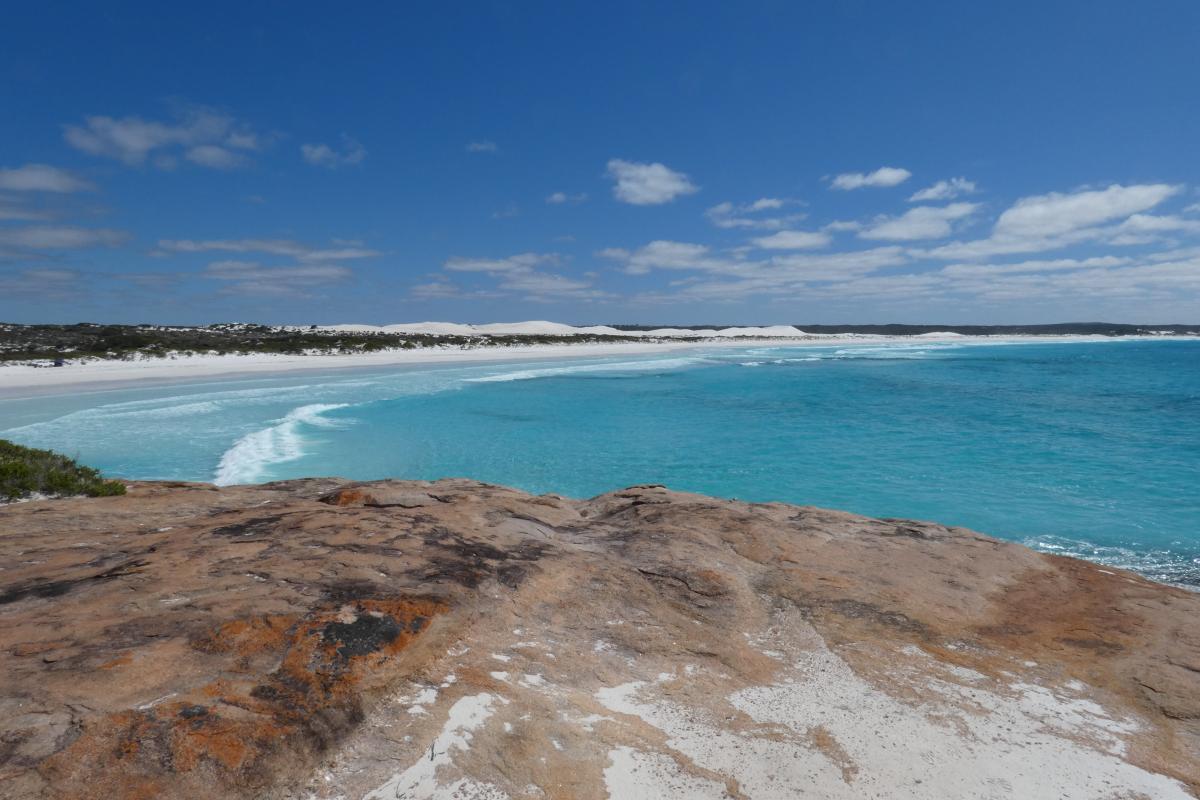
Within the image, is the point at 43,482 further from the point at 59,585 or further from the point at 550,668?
the point at 550,668

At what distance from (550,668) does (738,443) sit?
15.2 metres

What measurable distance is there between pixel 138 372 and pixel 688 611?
38.5m

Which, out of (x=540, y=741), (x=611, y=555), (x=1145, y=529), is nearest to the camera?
(x=540, y=741)

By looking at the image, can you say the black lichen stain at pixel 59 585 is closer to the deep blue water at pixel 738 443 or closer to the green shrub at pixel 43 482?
the green shrub at pixel 43 482

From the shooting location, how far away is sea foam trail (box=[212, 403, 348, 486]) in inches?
507

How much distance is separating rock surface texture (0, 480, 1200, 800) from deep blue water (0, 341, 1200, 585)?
21.6ft

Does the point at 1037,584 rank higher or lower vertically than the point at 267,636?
lower

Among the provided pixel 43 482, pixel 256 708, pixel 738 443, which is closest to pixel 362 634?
pixel 256 708

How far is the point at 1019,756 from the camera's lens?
3189mm

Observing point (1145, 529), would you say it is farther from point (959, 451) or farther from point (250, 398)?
point (250, 398)

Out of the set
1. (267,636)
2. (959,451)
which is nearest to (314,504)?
(267,636)

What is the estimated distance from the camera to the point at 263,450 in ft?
50.3

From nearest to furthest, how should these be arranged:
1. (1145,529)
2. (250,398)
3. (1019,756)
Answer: (1019,756) → (1145,529) → (250,398)

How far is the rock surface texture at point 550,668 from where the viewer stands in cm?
272
